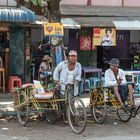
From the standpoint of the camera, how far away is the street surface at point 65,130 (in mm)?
8625

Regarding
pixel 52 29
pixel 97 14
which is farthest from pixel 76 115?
pixel 97 14

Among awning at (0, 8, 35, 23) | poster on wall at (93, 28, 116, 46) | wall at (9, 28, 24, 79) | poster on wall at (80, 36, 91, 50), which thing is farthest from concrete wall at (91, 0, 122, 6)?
awning at (0, 8, 35, 23)

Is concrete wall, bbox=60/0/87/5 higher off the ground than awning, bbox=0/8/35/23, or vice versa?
concrete wall, bbox=60/0/87/5

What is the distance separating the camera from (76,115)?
8883mm

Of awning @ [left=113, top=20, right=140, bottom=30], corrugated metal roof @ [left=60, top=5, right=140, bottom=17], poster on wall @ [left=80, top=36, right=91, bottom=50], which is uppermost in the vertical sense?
corrugated metal roof @ [left=60, top=5, right=140, bottom=17]

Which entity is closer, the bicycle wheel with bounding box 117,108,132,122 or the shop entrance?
the bicycle wheel with bounding box 117,108,132,122

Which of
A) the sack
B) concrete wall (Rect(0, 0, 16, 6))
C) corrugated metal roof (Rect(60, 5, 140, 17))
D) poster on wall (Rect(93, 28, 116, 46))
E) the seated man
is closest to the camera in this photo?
the seated man

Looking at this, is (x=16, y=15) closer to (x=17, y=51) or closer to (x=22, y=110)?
(x=17, y=51)

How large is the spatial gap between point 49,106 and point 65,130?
66 centimetres

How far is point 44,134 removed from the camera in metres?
8.90

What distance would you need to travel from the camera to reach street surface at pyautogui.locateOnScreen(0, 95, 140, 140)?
8625 mm

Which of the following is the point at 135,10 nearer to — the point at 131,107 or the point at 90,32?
the point at 90,32

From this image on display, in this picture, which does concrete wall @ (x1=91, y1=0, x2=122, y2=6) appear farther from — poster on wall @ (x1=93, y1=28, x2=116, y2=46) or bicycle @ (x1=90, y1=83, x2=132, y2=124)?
bicycle @ (x1=90, y1=83, x2=132, y2=124)

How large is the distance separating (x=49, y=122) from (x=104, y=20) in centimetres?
668
